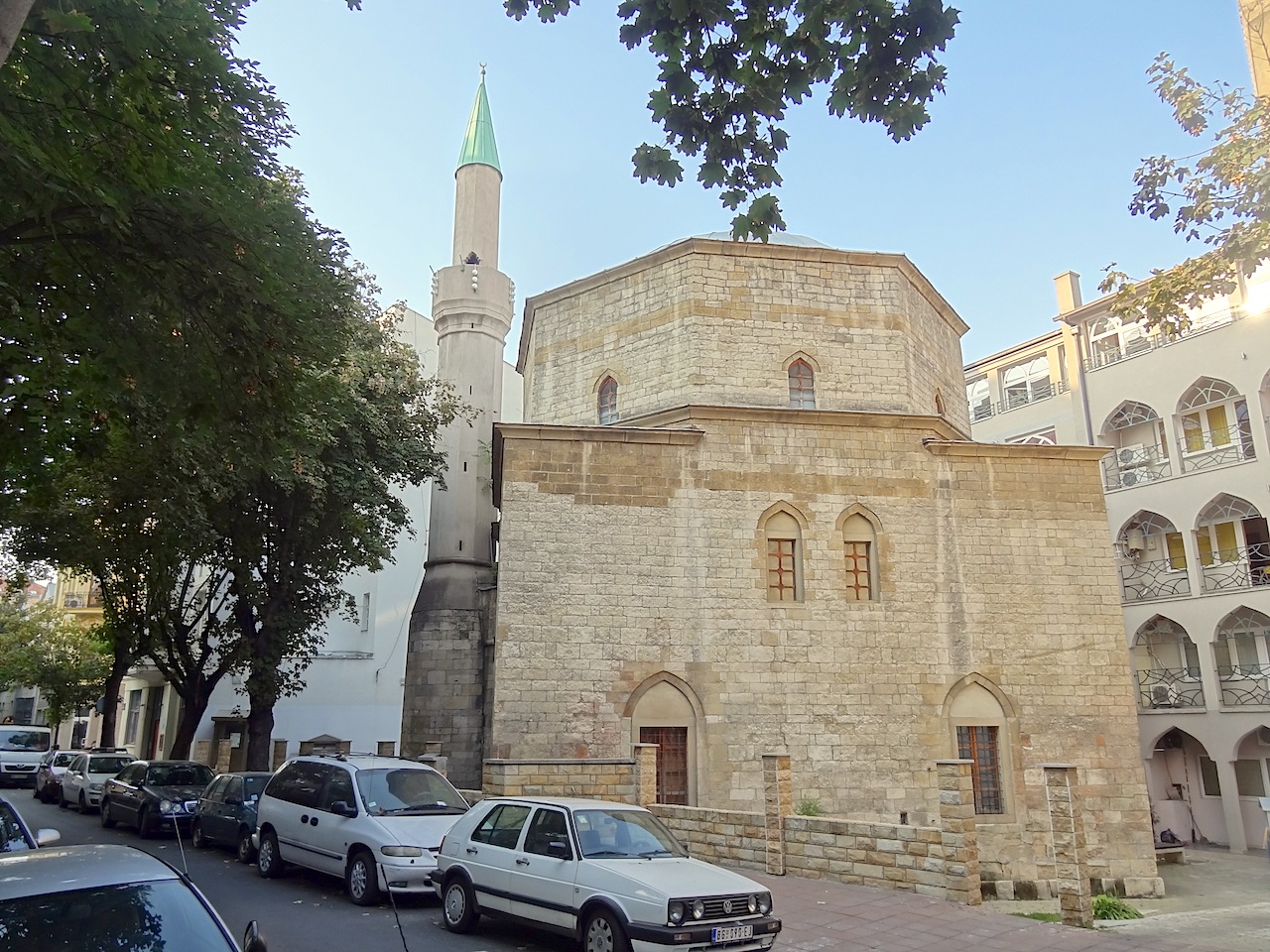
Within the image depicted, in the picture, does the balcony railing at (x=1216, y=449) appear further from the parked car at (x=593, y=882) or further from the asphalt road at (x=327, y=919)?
the asphalt road at (x=327, y=919)

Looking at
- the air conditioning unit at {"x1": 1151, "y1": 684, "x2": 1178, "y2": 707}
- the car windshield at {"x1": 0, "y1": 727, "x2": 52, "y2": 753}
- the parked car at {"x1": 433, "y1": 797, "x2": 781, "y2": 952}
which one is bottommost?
the parked car at {"x1": 433, "y1": 797, "x2": 781, "y2": 952}

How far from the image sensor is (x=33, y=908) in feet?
12.6

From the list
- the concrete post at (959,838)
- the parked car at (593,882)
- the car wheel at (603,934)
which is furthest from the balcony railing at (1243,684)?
the car wheel at (603,934)

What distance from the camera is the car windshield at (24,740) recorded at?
2678 cm

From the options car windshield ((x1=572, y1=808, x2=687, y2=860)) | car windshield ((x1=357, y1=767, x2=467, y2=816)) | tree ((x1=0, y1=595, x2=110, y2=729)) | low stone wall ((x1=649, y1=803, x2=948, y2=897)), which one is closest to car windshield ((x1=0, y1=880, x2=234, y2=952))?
car windshield ((x1=572, y1=808, x2=687, y2=860))

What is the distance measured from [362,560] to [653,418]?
6.90 m

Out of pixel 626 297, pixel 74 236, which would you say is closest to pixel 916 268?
pixel 626 297

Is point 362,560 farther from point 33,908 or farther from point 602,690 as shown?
point 33,908

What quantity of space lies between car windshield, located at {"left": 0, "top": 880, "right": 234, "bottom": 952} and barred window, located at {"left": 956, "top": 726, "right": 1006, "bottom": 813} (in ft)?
46.6

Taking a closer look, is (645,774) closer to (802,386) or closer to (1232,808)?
(802,386)

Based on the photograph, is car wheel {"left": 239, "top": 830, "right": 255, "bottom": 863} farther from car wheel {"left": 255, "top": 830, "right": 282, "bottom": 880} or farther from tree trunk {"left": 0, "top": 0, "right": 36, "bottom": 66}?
tree trunk {"left": 0, "top": 0, "right": 36, "bottom": 66}

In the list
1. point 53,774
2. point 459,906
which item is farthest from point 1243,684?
point 53,774

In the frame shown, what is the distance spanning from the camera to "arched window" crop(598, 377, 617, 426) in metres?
18.4

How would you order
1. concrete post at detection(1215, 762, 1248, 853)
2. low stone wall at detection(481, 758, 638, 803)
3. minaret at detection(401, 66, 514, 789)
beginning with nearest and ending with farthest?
low stone wall at detection(481, 758, 638, 803) < minaret at detection(401, 66, 514, 789) < concrete post at detection(1215, 762, 1248, 853)
